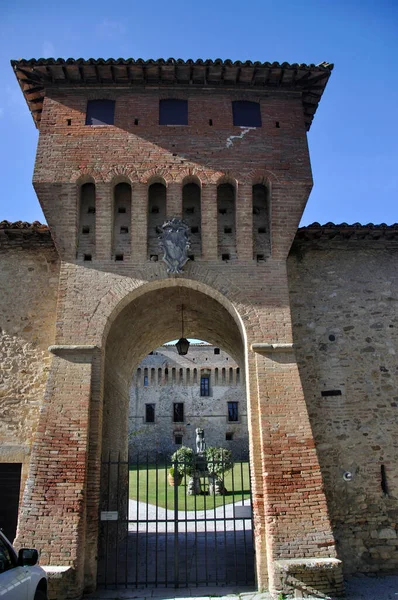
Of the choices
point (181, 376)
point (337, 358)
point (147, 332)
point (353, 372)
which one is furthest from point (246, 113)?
point (181, 376)

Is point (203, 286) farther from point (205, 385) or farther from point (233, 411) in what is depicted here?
point (205, 385)

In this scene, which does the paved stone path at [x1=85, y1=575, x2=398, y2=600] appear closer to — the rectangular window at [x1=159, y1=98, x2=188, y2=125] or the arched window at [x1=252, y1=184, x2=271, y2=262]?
the arched window at [x1=252, y1=184, x2=271, y2=262]

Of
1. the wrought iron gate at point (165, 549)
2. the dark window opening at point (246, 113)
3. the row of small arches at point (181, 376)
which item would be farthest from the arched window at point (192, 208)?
the row of small arches at point (181, 376)

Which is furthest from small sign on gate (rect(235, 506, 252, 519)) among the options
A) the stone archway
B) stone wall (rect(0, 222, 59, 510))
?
stone wall (rect(0, 222, 59, 510))

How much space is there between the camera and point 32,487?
8.38 m

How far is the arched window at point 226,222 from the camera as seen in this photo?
10484 mm

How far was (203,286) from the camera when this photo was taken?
10242 mm

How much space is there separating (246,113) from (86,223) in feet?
15.4

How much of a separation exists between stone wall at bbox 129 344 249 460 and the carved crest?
32.8 meters

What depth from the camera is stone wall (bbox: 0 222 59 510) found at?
9.97m

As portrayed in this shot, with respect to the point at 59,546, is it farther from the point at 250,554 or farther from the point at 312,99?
the point at 312,99

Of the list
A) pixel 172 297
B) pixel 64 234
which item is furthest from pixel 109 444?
pixel 64 234

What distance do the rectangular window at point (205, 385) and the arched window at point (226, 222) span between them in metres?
33.6

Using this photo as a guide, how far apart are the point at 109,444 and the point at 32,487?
3.03 metres
